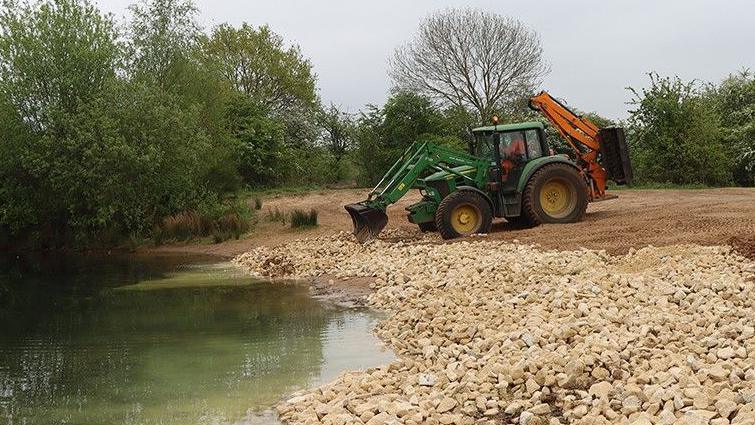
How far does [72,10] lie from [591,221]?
57.3 ft

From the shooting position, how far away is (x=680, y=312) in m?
7.39

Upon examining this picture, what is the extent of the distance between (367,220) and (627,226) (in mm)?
5286

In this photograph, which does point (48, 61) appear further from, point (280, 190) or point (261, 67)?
point (261, 67)

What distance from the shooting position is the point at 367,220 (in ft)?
51.9

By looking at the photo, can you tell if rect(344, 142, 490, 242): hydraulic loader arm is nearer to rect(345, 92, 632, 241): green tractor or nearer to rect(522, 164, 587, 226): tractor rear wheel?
rect(345, 92, 632, 241): green tractor

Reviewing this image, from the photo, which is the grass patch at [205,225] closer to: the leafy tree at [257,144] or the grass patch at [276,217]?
the grass patch at [276,217]

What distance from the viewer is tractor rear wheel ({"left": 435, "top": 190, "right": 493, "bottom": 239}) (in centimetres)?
1516

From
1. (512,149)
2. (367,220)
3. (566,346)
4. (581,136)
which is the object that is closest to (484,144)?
(512,149)

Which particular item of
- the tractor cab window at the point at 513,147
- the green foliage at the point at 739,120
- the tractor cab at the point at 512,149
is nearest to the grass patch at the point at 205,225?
the tractor cab at the point at 512,149

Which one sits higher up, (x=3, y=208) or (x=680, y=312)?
(x=3, y=208)

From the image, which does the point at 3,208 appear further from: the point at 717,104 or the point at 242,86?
the point at 717,104

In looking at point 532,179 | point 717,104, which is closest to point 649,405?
point 532,179

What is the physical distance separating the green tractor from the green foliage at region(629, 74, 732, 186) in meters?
9.42

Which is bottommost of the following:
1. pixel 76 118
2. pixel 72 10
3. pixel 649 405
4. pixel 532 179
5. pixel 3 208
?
pixel 649 405
